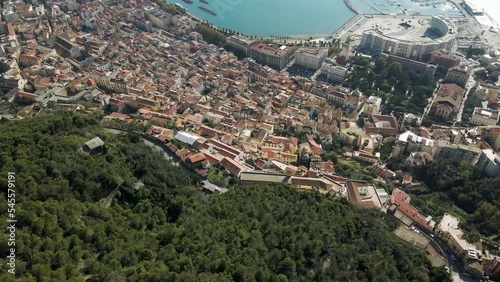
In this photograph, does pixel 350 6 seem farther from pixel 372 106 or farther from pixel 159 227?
pixel 159 227

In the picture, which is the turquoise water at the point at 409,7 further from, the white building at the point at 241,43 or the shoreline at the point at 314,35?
the white building at the point at 241,43

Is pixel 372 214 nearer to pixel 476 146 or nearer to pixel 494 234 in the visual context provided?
pixel 494 234

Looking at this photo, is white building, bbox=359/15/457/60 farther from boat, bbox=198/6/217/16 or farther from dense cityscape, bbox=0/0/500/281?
boat, bbox=198/6/217/16

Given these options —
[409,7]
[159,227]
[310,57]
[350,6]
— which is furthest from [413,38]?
[159,227]

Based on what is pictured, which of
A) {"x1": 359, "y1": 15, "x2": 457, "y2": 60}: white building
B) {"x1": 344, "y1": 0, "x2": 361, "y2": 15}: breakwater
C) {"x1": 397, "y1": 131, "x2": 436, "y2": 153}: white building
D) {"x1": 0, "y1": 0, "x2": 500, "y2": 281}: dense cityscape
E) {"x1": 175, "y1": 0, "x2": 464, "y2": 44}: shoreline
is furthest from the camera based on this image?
{"x1": 344, "y1": 0, "x2": 361, "y2": 15}: breakwater

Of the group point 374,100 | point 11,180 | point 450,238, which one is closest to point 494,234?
point 450,238

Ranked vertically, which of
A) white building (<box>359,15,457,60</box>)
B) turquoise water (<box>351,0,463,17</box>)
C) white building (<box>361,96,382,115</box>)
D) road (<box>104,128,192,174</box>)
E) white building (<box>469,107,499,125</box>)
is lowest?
white building (<box>361,96,382,115</box>)

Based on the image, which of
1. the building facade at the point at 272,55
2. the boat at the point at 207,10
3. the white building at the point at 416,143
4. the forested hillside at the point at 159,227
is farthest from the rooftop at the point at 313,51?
the forested hillside at the point at 159,227

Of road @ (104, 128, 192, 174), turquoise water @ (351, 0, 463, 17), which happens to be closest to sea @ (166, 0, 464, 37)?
turquoise water @ (351, 0, 463, 17)

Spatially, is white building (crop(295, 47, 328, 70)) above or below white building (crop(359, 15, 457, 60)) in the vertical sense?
below
